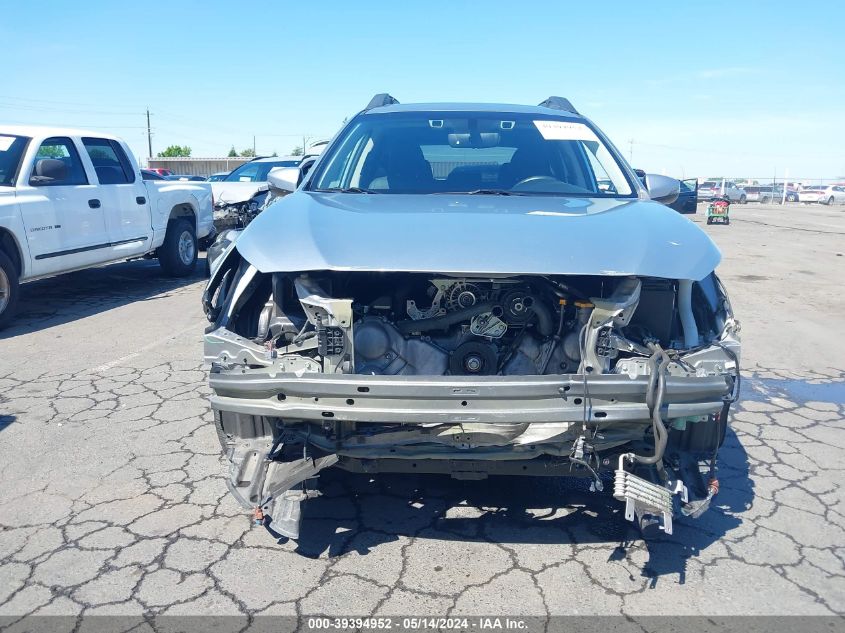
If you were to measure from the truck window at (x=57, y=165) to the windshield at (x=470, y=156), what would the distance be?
406 cm

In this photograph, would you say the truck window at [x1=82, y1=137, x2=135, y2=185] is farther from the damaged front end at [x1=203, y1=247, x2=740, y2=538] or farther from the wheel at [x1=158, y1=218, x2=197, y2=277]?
the damaged front end at [x1=203, y1=247, x2=740, y2=538]

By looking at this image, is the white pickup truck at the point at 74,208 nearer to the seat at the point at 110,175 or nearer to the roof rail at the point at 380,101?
the seat at the point at 110,175

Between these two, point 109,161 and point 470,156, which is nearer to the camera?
point 470,156

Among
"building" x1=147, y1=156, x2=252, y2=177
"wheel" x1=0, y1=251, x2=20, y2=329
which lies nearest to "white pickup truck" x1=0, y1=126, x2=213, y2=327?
"wheel" x1=0, y1=251, x2=20, y2=329

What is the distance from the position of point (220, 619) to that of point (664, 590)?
5.70 feet

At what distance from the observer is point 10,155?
7059 mm

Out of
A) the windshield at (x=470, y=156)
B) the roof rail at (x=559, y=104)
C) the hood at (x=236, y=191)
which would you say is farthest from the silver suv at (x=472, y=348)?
the hood at (x=236, y=191)

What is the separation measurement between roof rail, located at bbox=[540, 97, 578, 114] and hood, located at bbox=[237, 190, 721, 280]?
6.43 feet

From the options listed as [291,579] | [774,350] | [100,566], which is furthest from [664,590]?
[774,350]

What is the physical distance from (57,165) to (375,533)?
5.80m

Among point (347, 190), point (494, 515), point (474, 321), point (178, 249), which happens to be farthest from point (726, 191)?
point (474, 321)

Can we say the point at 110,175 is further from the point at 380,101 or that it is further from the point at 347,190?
the point at 347,190

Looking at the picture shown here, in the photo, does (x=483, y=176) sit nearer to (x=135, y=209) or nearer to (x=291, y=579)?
(x=291, y=579)

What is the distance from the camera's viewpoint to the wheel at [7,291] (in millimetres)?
6688
